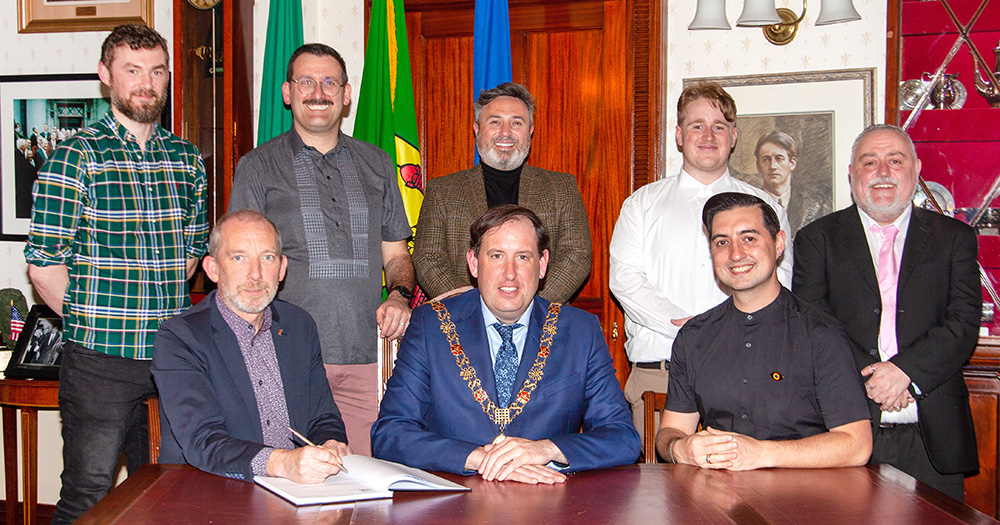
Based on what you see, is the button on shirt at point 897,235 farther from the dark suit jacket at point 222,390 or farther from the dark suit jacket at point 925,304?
the dark suit jacket at point 222,390

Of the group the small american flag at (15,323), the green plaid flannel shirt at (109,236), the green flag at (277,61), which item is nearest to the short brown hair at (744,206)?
the green plaid flannel shirt at (109,236)

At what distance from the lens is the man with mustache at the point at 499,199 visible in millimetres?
3115

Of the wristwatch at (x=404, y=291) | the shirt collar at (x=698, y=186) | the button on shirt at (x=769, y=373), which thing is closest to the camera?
the button on shirt at (x=769, y=373)

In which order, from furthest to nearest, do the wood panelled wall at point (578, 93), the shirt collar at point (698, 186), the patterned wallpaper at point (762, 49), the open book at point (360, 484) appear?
1. the wood panelled wall at point (578, 93)
2. the patterned wallpaper at point (762, 49)
3. the shirt collar at point (698, 186)
4. the open book at point (360, 484)

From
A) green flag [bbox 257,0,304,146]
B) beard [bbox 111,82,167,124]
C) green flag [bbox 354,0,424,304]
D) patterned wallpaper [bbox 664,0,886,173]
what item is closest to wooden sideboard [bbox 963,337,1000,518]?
patterned wallpaper [bbox 664,0,886,173]

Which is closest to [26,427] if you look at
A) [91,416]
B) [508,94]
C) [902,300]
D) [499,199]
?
[91,416]

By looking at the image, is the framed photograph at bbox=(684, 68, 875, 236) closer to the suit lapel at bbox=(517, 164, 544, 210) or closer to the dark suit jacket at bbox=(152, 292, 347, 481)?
the suit lapel at bbox=(517, 164, 544, 210)

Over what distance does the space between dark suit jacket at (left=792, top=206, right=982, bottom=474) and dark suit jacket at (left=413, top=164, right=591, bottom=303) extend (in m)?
0.85

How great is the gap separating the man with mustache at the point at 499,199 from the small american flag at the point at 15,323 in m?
2.17

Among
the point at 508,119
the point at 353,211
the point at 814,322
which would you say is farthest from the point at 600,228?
the point at 814,322

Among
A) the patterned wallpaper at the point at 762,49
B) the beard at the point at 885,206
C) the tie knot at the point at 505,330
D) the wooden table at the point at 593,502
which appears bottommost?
the wooden table at the point at 593,502

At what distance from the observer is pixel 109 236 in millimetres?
2734

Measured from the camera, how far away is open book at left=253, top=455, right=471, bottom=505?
65.8 inches

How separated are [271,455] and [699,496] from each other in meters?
0.97
